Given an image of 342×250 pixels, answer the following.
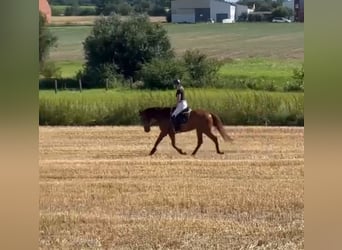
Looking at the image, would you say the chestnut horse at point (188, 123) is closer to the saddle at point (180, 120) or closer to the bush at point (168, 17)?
the saddle at point (180, 120)

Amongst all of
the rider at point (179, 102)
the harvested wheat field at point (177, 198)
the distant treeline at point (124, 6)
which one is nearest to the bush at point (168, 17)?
the distant treeline at point (124, 6)

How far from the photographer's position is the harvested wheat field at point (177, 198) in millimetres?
6984

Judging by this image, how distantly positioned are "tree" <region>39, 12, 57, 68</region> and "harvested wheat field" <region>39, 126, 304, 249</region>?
464 mm

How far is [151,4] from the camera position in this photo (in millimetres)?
7043

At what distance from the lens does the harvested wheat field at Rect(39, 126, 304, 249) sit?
275 inches

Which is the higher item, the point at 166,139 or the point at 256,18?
the point at 256,18

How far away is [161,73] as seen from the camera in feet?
23.5

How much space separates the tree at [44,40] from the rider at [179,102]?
32.6 inches

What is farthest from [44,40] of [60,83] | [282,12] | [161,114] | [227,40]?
[282,12]

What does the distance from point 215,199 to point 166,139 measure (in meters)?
0.50

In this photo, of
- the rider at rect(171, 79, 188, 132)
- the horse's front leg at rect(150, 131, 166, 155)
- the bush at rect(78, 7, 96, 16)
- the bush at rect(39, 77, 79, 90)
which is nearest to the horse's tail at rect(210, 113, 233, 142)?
the rider at rect(171, 79, 188, 132)

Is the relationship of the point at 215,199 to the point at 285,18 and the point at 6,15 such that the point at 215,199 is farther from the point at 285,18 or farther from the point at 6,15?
the point at 6,15

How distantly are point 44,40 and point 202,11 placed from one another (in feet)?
3.48

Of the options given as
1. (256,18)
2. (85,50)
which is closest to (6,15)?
(85,50)
